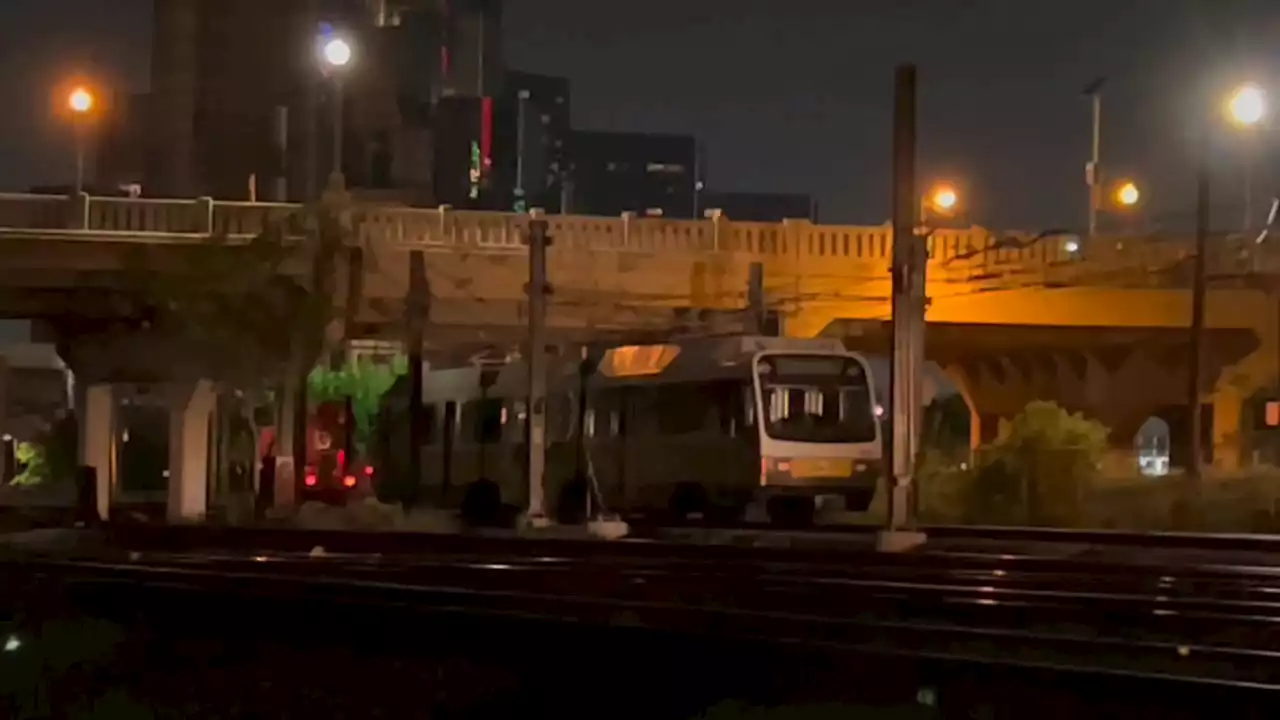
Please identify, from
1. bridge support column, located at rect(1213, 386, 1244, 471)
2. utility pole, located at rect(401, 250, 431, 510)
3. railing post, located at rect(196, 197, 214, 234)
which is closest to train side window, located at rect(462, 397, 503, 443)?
utility pole, located at rect(401, 250, 431, 510)

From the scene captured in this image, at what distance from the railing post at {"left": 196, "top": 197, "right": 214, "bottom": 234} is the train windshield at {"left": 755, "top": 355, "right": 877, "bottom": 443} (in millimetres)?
18687

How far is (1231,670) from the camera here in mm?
12852

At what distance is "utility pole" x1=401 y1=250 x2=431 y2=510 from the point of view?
40125 millimetres

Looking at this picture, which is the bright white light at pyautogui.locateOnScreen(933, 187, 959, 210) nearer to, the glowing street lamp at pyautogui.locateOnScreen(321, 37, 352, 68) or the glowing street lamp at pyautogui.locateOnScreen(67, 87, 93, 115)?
the glowing street lamp at pyautogui.locateOnScreen(321, 37, 352, 68)

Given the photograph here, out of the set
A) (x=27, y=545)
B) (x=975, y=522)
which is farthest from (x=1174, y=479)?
(x=27, y=545)

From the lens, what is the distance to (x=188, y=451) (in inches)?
1447

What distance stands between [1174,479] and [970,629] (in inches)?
921

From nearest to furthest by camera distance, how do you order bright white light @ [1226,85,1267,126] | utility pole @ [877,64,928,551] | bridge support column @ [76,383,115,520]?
utility pole @ [877,64,928,551] → bright white light @ [1226,85,1267,126] → bridge support column @ [76,383,115,520]

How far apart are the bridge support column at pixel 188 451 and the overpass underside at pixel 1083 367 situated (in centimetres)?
1965

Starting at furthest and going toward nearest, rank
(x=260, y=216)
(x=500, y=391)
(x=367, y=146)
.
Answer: (x=367, y=146)
(x=260, y=216)
(x=500, y=391)

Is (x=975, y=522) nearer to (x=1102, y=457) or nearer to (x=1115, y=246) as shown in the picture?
(x=1102, y=457)

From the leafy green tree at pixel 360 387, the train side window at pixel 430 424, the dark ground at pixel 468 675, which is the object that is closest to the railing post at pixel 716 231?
the leafy green tree at pixel 360 387

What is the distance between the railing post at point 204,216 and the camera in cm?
4578

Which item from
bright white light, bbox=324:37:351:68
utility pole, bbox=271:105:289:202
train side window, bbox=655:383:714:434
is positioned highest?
utility pole, bbox=271:105:289:202
